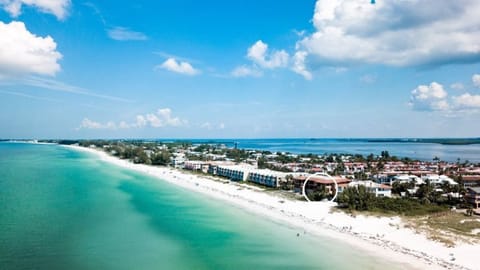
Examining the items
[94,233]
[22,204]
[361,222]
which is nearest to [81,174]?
[22,204]

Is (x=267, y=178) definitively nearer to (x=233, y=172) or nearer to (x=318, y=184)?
(x=233, y=172)

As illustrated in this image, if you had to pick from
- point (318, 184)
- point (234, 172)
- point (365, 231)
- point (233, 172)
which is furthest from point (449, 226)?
point (233, 172)

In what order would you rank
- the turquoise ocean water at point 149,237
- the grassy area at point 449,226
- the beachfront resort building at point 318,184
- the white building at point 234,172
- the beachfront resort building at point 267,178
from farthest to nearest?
the white building at point 234,172 → the beachfront resort building at point 267,178 → the beachfront resort building at point 318,184 → the grassy area at point 449,226 → the turquoise ocean water at point 149,237

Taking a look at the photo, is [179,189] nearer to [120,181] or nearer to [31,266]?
[120,181]

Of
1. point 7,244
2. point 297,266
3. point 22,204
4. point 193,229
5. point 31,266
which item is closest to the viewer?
point 31,266

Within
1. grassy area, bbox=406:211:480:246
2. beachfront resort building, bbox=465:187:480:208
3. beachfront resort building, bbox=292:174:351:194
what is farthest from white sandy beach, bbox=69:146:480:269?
beachfront resort building, bbox=465:187:480:208

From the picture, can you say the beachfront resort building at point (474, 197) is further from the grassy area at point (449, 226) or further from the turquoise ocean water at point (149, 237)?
the turquoise ocean water at point (149, 237)

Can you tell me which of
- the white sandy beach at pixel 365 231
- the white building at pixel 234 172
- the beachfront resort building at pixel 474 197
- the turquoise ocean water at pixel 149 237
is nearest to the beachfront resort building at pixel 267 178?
the white building at pixel 234 172
